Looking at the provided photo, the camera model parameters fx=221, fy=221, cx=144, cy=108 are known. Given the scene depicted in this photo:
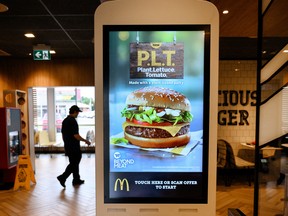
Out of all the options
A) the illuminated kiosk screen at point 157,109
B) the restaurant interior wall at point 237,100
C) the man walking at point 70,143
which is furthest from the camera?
the restaurant interior wall at point 237,100

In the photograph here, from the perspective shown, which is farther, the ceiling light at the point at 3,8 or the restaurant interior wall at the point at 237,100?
the restaurant interior wall at the point at 237,100

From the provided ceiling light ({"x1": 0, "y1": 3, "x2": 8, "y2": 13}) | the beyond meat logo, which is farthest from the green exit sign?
the beyond meat logo

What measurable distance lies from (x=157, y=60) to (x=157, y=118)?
17.5 inches

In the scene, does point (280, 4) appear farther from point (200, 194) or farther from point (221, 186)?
point (221, 186)

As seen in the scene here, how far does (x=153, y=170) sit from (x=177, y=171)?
0.19m

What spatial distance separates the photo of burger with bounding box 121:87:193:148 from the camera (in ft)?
5.56

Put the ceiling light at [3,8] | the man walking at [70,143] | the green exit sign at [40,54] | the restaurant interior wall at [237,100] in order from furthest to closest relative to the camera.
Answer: the restaurant interior wall at [237,100]
the green exit sign at [40,54]
the man walking at [70,143]
the ceiling light at [3,8]

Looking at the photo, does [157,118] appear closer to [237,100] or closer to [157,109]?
[157,109]

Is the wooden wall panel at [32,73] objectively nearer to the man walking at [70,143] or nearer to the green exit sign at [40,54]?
the green exit sign at [40,54]

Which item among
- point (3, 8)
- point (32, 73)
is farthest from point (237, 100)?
point (32, 73)

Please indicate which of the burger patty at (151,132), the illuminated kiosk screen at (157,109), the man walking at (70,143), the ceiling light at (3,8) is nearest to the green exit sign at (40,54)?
the man walking at (70,143)

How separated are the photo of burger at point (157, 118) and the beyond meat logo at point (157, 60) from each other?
0.12 meters

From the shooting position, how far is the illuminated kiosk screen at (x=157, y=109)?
1.68m

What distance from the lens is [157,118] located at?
5.59 feet
